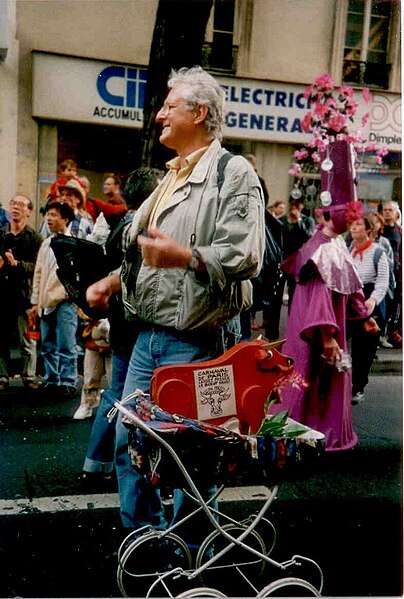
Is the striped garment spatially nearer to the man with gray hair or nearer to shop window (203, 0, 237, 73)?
shop window (203, 0, 237, 73)

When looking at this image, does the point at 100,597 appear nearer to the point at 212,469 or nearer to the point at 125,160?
the point at 212,469

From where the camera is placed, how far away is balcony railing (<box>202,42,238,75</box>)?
3.47 metres

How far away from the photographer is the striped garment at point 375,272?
533 cm

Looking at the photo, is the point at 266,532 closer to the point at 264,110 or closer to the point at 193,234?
the point at 193,234

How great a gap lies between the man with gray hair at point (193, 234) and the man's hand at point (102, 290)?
85 mm

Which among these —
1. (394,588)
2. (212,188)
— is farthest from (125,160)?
(394,588)

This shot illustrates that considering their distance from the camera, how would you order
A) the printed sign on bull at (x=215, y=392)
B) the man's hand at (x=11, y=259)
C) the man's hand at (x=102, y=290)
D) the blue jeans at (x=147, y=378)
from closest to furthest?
the printed sign on bull at (x=215, y=392) < the blue jeans at (x=147, y=378) < the man's hand at (x=102, y=290) < the man's hand at (x=11, y=259)

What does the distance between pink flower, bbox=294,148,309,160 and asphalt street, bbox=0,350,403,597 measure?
1.42 m

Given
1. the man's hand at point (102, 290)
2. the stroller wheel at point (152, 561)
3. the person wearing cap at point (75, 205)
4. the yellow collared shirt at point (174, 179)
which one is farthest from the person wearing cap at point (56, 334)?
the stroller wheel at point (152, 561)

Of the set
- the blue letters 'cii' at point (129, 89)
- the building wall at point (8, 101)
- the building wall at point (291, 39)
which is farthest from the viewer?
the blue letters 'cii' at point (129, 89)

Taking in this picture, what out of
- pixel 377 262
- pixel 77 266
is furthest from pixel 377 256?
pixel 77 266

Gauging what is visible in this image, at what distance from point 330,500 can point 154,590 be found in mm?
1380

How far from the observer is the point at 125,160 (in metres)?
3.59

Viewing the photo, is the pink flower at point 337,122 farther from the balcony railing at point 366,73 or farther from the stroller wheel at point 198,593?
the stroller wheel at point 198,593
